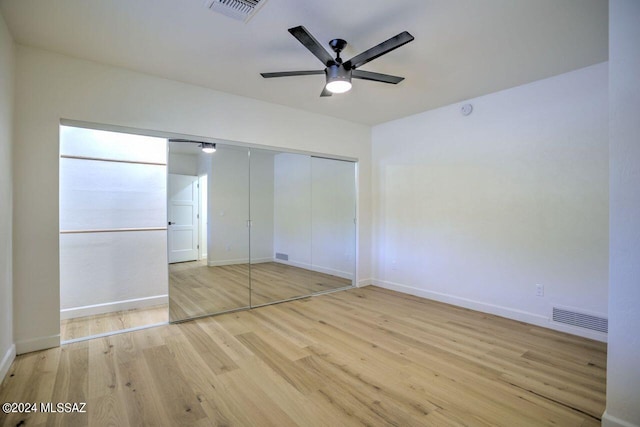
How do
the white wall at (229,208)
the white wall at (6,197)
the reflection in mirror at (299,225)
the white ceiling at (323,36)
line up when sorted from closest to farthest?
the white ceiling at (323,36)
the white wall at (6,197)
the white wall at (229,208)
the reflection in mirror at (299,225)

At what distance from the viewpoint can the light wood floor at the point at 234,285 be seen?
3674 millimetres

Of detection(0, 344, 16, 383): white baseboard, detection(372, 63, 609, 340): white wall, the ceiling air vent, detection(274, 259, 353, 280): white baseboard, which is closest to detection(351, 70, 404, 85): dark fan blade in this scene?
the ceiling air vent

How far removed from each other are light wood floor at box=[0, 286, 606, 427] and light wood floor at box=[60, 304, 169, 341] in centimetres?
30

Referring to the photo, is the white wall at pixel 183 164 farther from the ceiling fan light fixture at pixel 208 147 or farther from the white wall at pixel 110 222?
the white wall at pixel 110 222

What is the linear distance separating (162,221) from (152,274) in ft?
2.40

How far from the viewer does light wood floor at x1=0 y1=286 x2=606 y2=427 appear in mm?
1924

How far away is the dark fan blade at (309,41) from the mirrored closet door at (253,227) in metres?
2.02

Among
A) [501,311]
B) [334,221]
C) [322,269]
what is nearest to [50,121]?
[334,221]

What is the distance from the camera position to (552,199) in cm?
332

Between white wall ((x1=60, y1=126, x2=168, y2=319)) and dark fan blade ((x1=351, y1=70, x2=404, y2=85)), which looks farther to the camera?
white wall ((x1=60, y1=126, x2=168, y2=319))

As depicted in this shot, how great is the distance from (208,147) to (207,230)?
3.62 feet

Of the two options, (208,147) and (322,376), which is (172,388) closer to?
(322,376)

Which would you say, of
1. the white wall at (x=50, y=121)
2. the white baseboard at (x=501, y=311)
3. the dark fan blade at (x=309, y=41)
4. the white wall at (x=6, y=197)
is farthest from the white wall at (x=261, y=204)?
the white wall at (x=6, y=197)

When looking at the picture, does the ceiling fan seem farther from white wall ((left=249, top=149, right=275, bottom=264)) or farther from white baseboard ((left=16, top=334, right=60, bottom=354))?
white baseboard ((left=16, top=334, right=60, bottom=354))
